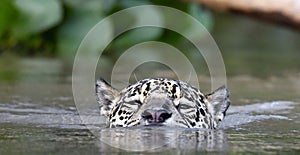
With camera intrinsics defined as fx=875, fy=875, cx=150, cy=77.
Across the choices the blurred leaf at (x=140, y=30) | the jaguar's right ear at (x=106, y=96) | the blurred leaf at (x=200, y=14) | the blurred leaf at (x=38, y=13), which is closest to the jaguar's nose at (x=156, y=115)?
the jaguar's right ear at (x=106, y=96)

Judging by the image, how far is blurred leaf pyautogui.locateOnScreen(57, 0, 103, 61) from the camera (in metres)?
12.2

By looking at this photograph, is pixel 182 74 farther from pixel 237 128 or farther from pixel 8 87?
pixel 237 128

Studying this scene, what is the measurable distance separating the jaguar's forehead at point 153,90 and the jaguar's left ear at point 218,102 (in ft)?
1.42

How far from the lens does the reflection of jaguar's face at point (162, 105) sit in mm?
5516

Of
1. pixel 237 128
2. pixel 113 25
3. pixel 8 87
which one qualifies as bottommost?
pixel 237 128

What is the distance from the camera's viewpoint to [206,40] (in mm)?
14438

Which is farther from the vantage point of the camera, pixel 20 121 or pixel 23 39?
pixel 23 39

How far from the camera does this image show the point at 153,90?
5836mm

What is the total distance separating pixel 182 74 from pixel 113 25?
270 centimetres

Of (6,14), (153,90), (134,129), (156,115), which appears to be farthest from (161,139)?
(6,14)

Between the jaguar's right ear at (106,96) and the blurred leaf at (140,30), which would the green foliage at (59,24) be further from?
the jaguar's right ear at (106,96)

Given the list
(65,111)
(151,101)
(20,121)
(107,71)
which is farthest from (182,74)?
(151,101)

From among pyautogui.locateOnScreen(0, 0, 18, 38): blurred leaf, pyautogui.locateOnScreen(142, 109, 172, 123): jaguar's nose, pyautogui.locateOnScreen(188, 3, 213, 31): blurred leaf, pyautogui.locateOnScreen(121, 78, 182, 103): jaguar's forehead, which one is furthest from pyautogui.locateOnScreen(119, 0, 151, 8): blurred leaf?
pyautogui.locateOnScreen(142, 109, 172, 123): jaguar's nose

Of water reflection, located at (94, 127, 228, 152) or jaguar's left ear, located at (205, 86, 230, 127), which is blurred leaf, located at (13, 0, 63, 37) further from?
water reflection, located at (94, 127, 228, 152)
